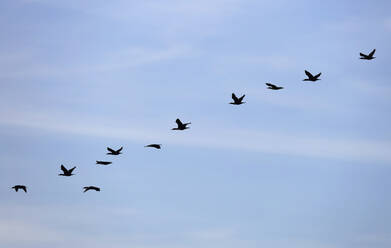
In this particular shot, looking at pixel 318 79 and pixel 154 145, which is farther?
pixel 318 79

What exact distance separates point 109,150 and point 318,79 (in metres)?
33.8

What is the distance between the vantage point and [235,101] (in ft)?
319

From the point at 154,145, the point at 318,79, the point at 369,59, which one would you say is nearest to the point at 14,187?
the point at 154,145

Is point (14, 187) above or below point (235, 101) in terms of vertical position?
below

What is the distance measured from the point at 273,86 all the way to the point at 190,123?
47.1 ft

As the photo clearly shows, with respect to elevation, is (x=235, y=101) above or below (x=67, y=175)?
above

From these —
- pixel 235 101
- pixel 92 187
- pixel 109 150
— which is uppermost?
pixel 235 101

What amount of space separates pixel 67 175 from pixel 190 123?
19.7 m

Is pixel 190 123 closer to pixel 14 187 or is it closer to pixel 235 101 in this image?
pixel 235 101

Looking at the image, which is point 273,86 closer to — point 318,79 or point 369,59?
point 318,79

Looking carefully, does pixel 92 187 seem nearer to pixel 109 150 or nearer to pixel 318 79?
pixel 109 150

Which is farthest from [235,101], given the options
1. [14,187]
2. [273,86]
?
[14,187]

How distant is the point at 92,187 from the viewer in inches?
3553

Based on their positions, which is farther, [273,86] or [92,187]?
[273,86]
